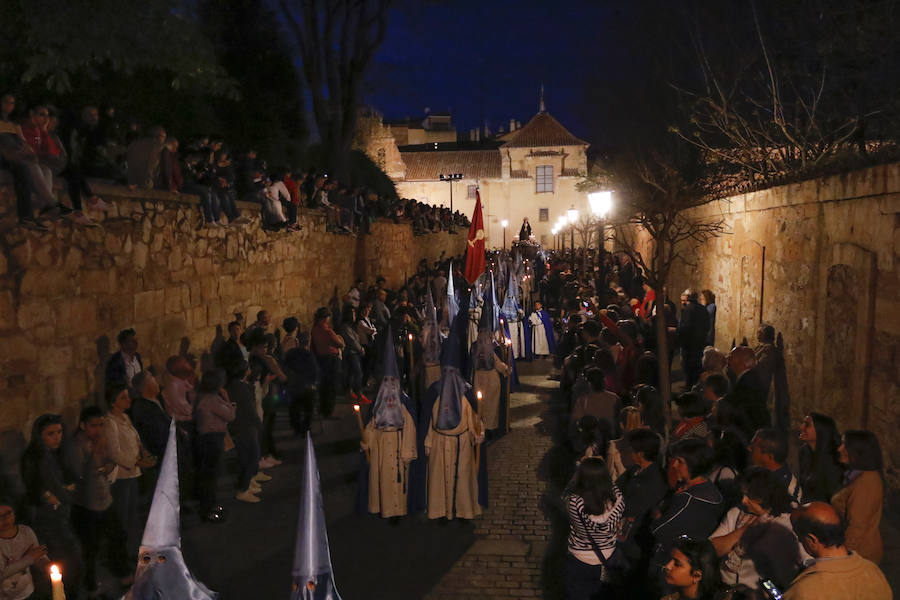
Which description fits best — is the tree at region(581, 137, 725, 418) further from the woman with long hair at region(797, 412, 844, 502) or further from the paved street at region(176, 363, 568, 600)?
the woman with long hair at region(797, 412, 844, 502)

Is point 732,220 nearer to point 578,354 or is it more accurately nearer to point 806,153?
point 806,153

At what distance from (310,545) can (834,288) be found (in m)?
7.39

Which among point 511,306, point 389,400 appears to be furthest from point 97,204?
point 511,306

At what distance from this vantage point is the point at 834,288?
8.22m

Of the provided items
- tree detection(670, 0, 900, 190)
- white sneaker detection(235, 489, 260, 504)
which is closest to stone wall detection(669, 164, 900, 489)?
tree detection(670, 0, 900, 190)

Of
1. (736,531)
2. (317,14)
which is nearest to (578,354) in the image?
(736,531)

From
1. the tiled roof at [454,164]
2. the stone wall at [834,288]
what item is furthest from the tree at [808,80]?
the tiled roof at [454,164]

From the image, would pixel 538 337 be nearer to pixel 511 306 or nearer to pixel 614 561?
pixel 511 306

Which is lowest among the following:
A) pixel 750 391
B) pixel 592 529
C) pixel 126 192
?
pixel 592 529

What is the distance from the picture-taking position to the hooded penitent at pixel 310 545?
295 centimetres

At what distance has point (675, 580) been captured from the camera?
3.44 m

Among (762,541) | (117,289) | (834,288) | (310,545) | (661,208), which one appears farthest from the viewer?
(661,208)

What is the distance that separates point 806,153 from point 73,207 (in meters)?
10.1

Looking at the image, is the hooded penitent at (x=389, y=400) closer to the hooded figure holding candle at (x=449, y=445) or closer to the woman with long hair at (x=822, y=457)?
the hooded figure holding candle at (x=449, y=445)
